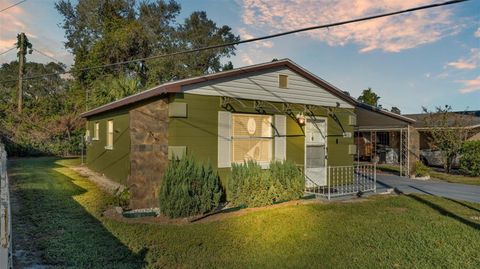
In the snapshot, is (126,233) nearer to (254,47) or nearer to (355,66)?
(254,47)

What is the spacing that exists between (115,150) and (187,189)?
5123mm

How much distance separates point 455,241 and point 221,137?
5.37 metres

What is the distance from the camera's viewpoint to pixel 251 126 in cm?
924

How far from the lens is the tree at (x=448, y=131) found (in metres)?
15.9

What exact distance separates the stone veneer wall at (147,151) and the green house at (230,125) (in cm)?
2

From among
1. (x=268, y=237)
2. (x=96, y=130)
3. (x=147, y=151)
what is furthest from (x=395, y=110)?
(x=268, y=237)

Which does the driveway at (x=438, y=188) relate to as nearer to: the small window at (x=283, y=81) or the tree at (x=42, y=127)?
the small window at (x=283, y=81)

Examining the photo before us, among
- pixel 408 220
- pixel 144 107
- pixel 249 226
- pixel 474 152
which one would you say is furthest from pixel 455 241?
pixel 474 152

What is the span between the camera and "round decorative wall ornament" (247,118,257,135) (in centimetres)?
918

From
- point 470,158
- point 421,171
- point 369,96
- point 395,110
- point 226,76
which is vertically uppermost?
point 369,96

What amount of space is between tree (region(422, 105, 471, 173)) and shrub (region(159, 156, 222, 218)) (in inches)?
535

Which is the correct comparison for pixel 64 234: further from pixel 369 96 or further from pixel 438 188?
pixel 369 96

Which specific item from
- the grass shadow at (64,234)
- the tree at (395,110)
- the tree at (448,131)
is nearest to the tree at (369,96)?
the tree at (395,110)

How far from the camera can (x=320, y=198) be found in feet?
28.9
